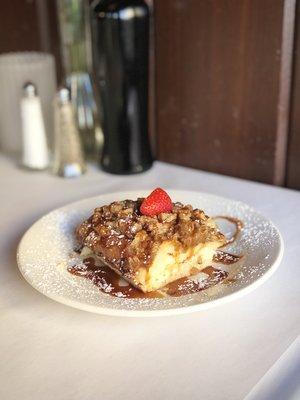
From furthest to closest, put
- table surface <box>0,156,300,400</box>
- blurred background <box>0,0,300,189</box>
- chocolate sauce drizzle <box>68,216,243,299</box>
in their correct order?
blurred background <box>0,0,300,189</box> < chocolate sauce drizzle <box>68,216,243,299</box> < table surface <box>0,156,300,400</box>

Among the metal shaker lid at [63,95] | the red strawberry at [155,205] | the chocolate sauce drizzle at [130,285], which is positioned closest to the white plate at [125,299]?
the chocolate sauce drizzle at [130,285]

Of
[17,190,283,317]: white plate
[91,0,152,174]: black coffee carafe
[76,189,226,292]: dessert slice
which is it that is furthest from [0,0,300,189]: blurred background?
[76,189,226,292]: dessert slice

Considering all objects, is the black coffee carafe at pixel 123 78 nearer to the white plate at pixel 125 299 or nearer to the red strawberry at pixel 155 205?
the white plate at pixel 125 299

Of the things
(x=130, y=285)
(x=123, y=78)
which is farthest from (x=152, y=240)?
(x=123, y=78)

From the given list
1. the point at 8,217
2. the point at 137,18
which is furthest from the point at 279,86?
the point at 8,217

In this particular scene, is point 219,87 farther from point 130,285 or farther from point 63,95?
point 130,285

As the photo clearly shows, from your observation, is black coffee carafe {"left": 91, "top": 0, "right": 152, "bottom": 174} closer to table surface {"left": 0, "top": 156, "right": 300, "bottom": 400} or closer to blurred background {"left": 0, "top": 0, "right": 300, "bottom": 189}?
blurred background {"left": 0, "top": 0, "right": 300, "bottom": 189}
